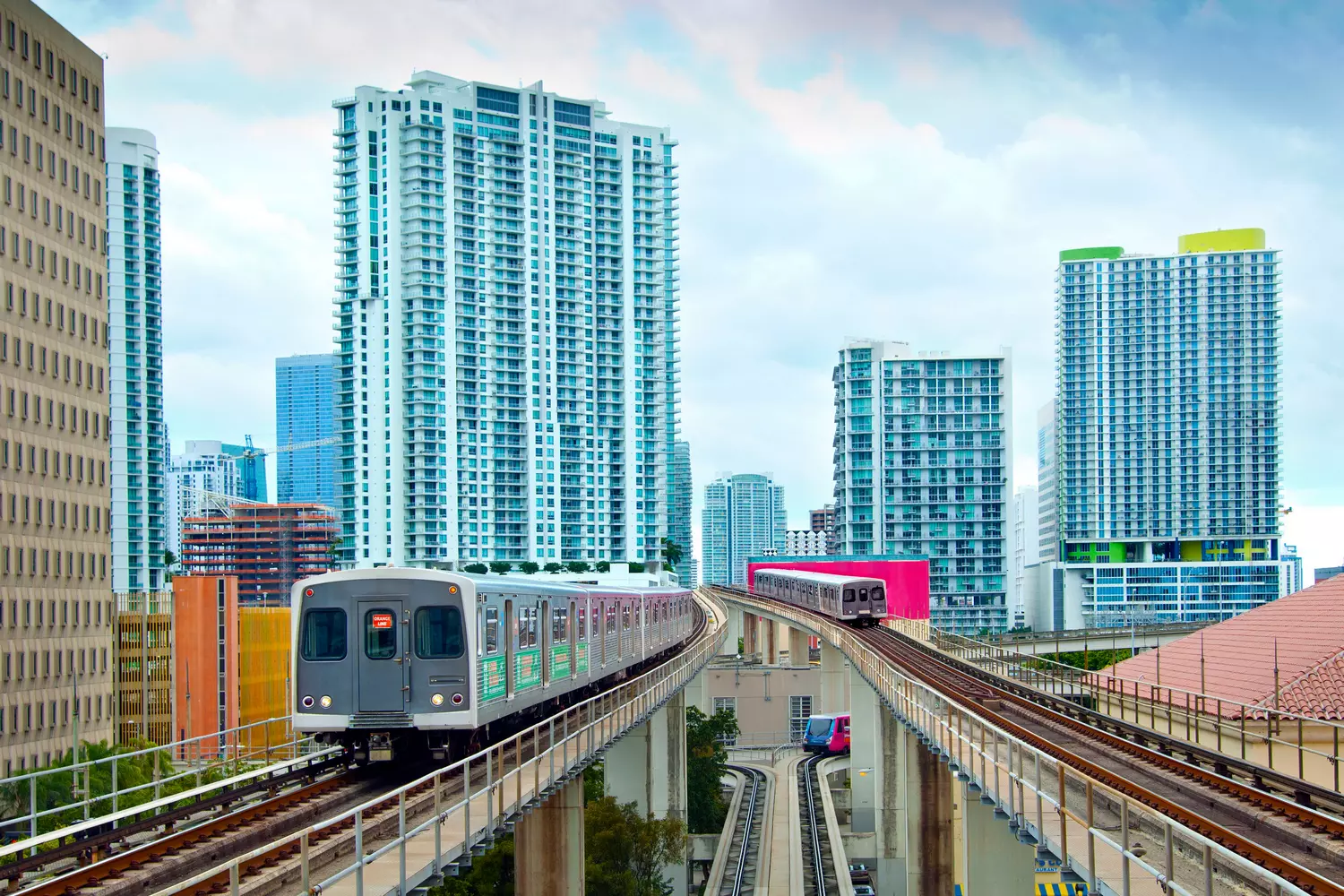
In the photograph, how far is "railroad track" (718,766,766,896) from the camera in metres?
44.0

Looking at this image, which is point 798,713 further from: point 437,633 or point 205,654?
point 437,633

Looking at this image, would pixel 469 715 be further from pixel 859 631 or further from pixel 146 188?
pixel 146 188

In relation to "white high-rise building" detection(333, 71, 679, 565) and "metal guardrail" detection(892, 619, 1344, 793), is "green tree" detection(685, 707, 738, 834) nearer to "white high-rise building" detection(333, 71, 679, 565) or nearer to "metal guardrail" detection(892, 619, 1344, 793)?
"metal guardrail" detection(892, 619, 1344, 793)

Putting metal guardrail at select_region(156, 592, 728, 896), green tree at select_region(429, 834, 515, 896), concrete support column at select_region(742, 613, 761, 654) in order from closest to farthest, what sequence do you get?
metal guardrail at select_region(156, 592, 728, 896)
green tree at select_region(429, 834, 515, 896)
concrete support column at select_region(742, 613, 761, 654)

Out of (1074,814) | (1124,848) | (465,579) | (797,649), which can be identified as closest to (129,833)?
(465,579)

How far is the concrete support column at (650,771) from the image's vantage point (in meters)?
50.9

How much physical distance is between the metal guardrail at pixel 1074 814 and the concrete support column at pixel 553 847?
23.8 ft

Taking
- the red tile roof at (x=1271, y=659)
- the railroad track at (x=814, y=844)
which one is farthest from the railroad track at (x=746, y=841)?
the red tile roof at (x=1271, y=659)

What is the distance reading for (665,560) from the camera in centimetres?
13738

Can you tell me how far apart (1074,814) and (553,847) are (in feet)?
48.8

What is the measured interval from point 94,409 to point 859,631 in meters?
32.8

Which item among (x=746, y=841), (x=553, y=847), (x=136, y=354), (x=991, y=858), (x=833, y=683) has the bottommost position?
(x=746, y=841)

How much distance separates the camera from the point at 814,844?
49.9 meters

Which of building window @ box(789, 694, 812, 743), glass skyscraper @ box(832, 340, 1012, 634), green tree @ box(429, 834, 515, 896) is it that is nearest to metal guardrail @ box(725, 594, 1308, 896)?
green tree @ box(429, 834, 515, 896)
